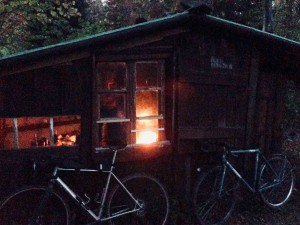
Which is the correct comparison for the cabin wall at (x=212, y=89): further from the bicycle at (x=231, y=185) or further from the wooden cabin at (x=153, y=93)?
the bicycle at (x=231, y=185)

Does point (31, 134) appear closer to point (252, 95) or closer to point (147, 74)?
→ point (147, 74)

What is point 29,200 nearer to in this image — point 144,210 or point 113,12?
point 144,210

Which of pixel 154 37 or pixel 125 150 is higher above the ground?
pixel 154 37

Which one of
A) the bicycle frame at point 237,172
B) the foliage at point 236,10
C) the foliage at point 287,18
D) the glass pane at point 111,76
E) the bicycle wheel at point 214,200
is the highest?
the foliage at point 287,18

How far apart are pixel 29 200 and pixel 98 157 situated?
4.81 ft

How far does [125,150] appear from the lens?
648cm

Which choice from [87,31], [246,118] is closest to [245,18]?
[87,31]

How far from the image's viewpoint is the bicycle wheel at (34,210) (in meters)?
5.35

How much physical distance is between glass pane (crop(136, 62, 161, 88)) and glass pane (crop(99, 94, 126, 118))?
0.52 m

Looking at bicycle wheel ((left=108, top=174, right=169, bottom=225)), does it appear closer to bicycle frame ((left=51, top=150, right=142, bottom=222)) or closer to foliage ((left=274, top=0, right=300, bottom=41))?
bicycle frame ((left=51, top=150, right=142, bottom=222))

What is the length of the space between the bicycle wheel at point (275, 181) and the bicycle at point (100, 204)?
8.15 feet

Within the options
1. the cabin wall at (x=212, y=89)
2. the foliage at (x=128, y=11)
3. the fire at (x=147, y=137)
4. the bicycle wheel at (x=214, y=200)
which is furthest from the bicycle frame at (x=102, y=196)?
the foliage at (x=128, y=11)

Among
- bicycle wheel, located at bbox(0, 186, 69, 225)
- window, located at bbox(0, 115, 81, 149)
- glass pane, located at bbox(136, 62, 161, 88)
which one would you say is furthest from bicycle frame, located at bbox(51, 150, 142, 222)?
glass pane, located at bbox(136, 62, 161, 88)

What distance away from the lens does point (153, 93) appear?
292 inches
